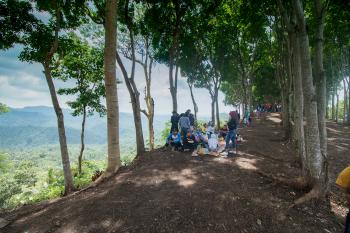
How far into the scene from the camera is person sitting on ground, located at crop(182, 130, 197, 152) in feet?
42.2

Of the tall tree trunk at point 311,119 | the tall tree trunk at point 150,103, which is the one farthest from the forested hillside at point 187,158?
the tall tree trunk at point 150,103

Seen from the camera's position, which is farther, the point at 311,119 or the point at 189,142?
the point at 189,142

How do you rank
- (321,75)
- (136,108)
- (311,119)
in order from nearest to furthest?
(311,119) → (321,75) → (136,108)

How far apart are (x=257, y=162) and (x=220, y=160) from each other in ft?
5.68

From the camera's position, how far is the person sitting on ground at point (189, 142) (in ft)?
42.2

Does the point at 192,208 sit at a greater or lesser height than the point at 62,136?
lesser

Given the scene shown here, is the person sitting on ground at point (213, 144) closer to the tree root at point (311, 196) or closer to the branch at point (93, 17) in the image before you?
the tree root at point (311, 196)

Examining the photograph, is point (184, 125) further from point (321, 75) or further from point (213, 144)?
point (321, 75)

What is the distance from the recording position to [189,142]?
1291 cm

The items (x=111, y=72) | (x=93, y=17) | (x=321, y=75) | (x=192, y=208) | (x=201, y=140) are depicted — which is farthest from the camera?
(x=93, y=17)

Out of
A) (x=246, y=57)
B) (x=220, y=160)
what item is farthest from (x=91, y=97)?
(x=246, y=57)

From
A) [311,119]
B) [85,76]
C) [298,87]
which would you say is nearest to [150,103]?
[85,76]

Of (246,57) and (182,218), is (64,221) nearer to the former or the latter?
(182,218)

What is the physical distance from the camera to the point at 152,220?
18.5ft
